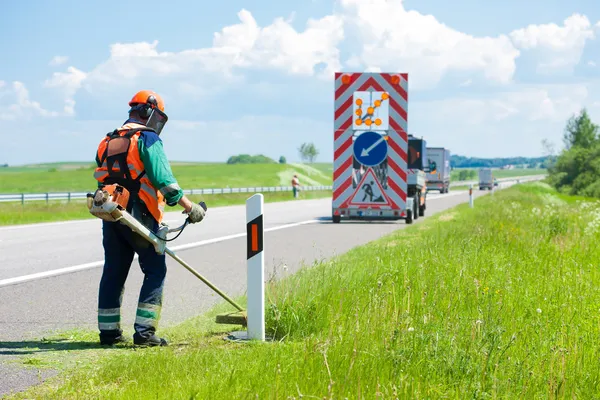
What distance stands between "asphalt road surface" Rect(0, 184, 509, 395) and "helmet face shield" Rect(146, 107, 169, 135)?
1963 mm

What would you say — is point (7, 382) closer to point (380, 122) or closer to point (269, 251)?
point (269, 251)

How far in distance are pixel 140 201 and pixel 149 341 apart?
1.04m

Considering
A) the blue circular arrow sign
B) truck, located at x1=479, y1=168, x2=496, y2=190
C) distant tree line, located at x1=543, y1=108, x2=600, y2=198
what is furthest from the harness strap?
truck, located at x1=479, y1=168, x2=496, y2=190

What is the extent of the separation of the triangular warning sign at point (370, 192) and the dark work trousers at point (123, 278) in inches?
619

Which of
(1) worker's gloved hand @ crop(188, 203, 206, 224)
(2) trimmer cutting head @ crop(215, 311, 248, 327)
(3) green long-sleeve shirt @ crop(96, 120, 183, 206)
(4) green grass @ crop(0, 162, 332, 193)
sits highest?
(3) green long-sleeve shirt @ crop(96, 120, 183, 206)

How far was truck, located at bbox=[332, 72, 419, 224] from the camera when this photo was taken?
21188mm

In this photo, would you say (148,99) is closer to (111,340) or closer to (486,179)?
(111,340)

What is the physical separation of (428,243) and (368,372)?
739 centimetres

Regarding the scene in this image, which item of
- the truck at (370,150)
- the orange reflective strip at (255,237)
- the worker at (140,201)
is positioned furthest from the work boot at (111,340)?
the truck at (370,150)

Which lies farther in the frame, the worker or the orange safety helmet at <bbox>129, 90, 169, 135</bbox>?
the orange safety helmet at <bbox>129, 90, 169, 135</bbox>

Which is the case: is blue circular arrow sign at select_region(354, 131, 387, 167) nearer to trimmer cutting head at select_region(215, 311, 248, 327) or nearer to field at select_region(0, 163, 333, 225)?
trimmer cutting head at select_region(215, 311, 248, 327)

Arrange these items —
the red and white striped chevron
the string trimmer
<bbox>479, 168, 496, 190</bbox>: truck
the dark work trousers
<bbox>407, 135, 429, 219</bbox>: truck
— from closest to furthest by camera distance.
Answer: the string trimmer → the dark work trousers → the red and white striped chevron → <bbox>407, 135, 429, 219</bbox>: truck → <bbox>479, 168, 496, 190</bbox>: truck

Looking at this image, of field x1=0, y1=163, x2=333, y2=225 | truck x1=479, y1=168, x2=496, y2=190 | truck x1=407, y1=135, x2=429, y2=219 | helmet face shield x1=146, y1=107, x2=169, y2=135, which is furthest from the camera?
truck x1=479, y1=168, x2=496, y2=190

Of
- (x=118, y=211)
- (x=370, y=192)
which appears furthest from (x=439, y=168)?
(x=118, y=211)
